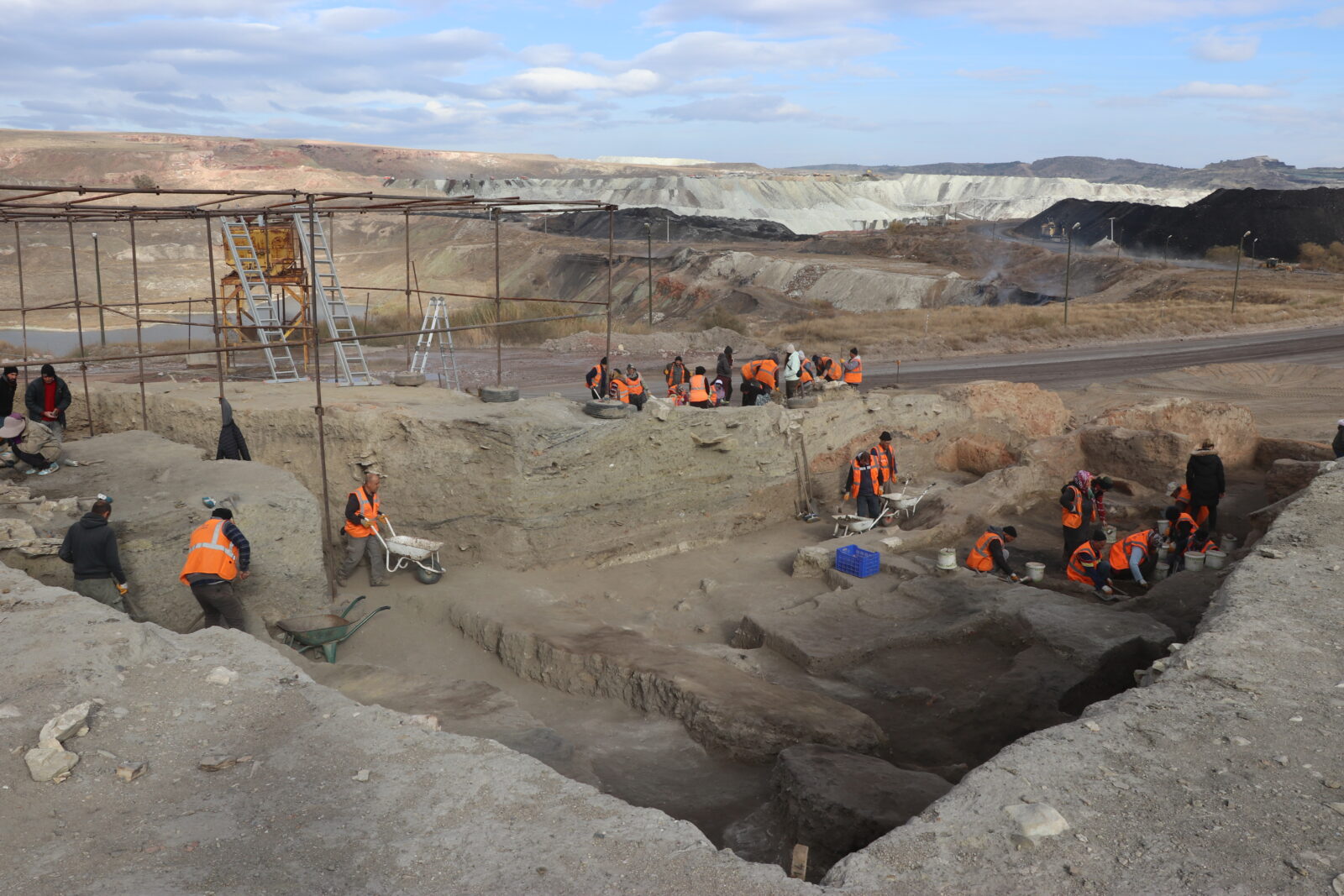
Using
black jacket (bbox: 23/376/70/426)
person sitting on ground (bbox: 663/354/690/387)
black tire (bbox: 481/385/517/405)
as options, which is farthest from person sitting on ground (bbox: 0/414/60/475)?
person sitting on ground (bbox: 663/354/690/387)

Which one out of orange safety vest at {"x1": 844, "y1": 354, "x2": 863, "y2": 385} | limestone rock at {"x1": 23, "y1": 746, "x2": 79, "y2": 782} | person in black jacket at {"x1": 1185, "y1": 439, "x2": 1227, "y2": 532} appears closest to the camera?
limestone rock at {"x1": 23, "y1": 746, "x2": 79, "y2": 782}

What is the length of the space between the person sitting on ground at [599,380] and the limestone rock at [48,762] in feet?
37.6

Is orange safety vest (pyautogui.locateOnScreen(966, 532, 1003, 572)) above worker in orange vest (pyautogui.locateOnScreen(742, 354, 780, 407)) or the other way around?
the other way around

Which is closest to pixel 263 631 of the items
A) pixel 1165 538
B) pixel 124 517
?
pixel 124 517

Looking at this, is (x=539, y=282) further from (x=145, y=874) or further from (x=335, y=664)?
(x=145, y=874)

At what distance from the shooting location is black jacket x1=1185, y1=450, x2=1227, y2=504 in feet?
40.6

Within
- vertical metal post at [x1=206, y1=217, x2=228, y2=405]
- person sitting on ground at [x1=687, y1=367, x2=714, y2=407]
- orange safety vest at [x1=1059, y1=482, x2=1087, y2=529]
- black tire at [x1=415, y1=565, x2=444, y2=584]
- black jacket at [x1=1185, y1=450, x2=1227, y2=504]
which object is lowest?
black tire at [x1=415, y1=565, x2=444, y2=584]

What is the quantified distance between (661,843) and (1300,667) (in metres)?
4.28

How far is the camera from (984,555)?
11.6 metres

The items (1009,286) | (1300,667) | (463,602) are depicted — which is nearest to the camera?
(1300,667)

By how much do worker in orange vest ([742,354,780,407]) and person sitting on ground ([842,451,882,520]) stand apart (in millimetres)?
4038

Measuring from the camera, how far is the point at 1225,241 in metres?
63.5

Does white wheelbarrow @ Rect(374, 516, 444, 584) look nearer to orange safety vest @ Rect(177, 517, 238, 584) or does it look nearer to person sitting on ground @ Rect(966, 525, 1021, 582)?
orange safety vest @ Rect(177, 517, 238, 584)

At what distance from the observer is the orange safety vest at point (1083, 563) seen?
11.3m
